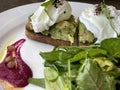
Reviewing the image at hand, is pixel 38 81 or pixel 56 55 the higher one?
pixel 56 55

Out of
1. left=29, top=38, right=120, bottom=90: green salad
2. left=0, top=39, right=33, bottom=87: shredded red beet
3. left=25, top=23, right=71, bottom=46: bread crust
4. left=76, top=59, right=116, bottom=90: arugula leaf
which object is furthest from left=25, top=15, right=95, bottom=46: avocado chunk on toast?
left=76, top=59, right=116, bottom=90: arugula leaf

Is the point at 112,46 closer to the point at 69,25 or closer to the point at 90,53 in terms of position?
the point at 90,53

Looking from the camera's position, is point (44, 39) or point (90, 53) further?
point (44, 39)

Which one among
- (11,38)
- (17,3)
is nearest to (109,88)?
(11,38)

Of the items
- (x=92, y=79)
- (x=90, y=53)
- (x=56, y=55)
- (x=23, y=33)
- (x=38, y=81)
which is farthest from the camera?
(x=23, y=33)

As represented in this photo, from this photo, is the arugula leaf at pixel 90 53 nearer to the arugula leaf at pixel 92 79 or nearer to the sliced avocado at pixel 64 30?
the arugula leaf at pixel 92 79

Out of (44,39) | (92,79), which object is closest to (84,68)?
(92,79)

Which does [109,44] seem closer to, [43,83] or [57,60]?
[57,60]
